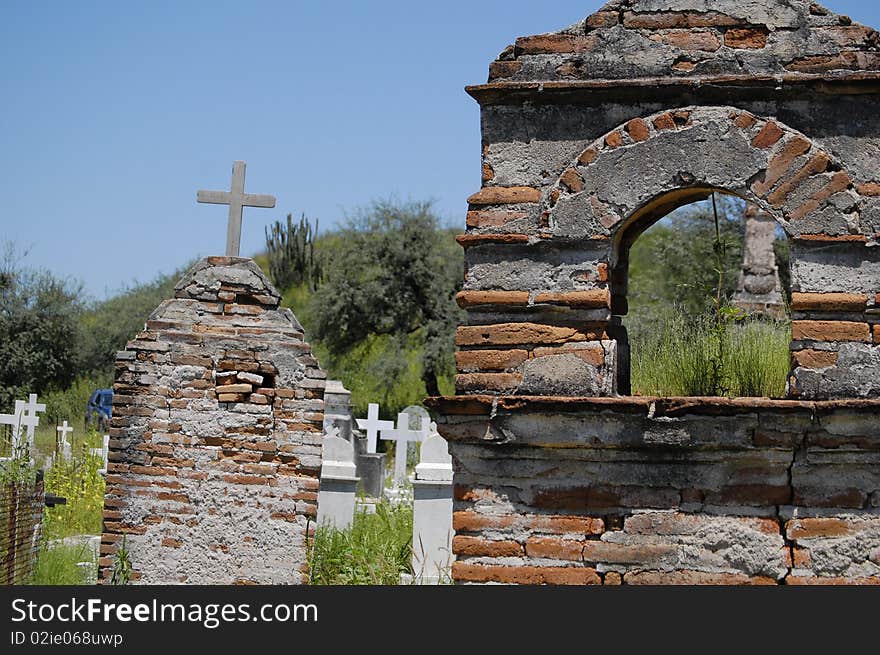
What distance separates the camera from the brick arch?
493 cm

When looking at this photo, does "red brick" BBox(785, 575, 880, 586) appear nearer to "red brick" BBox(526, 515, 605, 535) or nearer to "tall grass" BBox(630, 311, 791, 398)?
"red brick" BBox(526, 515, 605, 535)

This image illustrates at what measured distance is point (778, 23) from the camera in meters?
5.13

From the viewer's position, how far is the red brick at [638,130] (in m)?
5.14

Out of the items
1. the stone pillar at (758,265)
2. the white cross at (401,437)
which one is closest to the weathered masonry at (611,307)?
the stone pillar at (758,265)

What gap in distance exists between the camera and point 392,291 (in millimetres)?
27625

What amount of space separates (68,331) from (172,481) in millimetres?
21736

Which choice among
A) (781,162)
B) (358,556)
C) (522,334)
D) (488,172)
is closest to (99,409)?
(358,556)

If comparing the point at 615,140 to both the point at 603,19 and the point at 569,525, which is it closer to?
the point at 603,19

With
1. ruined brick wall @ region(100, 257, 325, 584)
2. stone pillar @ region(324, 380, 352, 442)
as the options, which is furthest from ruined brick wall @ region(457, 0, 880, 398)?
stone pillar @ region(324, 380, 352, 442)

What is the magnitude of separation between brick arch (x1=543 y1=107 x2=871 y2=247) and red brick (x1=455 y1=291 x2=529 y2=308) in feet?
1.10

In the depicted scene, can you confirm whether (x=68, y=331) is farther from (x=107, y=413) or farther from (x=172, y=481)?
(x=172, y=481)

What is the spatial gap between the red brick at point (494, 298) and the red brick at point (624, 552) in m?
1.19

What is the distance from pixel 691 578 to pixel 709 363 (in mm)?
Answer: 1219

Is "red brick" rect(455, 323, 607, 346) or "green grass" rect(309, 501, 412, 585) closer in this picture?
"red brick" rect(455, 323, 607, 346)
